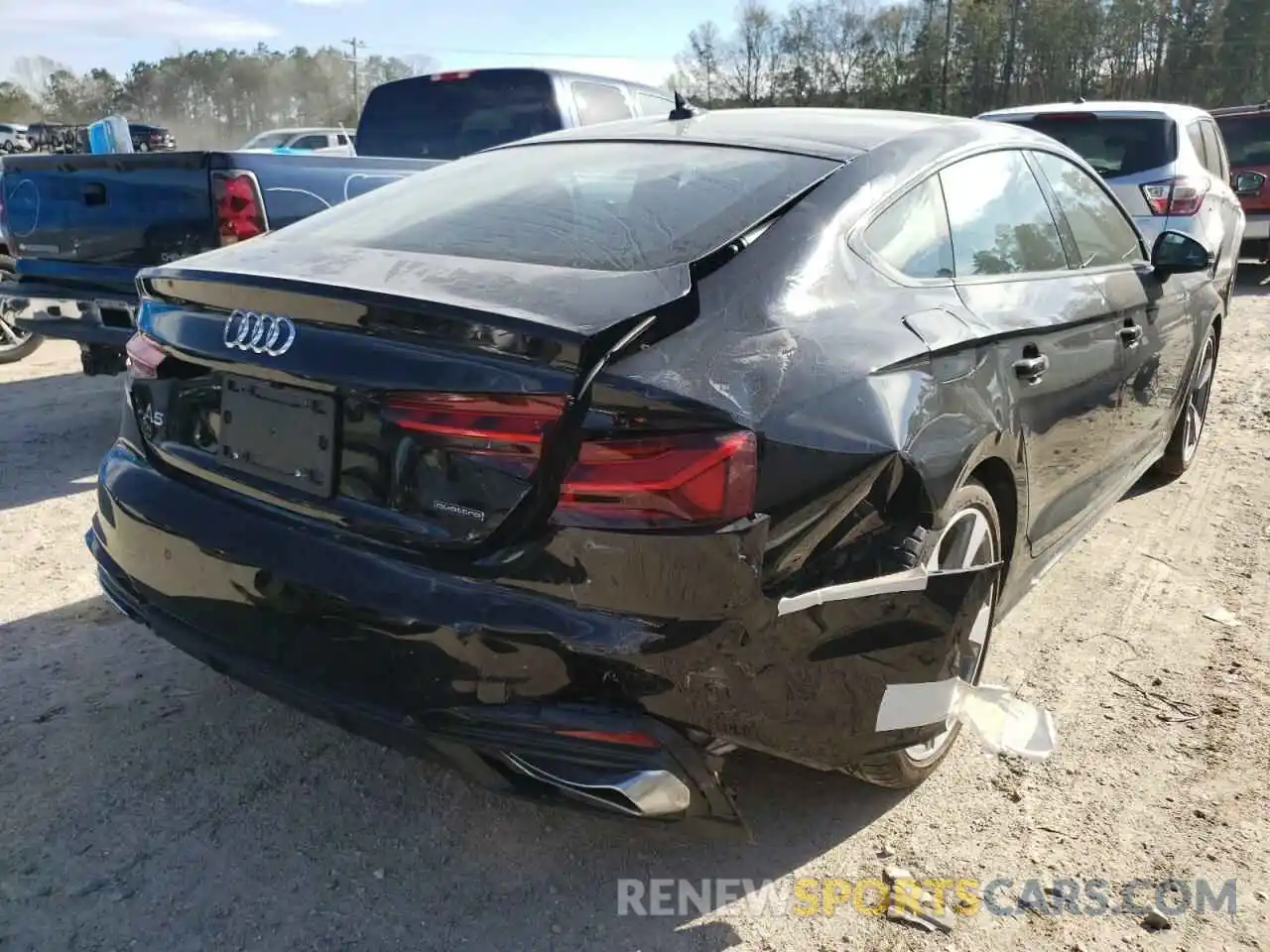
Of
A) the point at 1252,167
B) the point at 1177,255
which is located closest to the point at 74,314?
the point at 1177,255

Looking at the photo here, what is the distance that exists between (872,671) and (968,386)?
73 cm

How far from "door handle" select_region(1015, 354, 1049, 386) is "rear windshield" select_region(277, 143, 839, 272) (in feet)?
2.37

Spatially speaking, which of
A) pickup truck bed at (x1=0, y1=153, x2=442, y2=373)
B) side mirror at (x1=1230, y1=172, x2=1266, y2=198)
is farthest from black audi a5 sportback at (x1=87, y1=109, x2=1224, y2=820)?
side mirror at (x1=1230, y1=172, x2=1266, y2=198)

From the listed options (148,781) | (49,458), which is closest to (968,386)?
(148,781)

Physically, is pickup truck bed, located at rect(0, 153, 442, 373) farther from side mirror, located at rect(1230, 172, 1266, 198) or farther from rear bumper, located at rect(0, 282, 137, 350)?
side mirror, located at rect(1230, 172, 1266, 198)

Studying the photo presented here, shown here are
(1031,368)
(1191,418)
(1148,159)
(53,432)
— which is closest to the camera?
(1031,368)

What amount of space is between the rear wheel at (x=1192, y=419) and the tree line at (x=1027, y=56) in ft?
135

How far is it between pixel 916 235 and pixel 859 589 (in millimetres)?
1034

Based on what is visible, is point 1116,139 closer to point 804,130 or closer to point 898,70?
point 804,130

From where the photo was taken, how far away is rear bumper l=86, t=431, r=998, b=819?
6.05 feet

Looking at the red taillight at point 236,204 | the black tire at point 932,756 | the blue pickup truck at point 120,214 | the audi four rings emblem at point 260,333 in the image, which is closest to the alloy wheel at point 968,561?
the black tire at point 932,756

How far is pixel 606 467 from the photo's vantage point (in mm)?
1801

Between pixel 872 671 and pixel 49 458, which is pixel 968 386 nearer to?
pixel 872 671

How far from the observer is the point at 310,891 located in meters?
2.20
